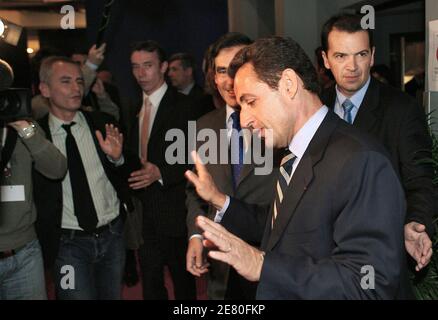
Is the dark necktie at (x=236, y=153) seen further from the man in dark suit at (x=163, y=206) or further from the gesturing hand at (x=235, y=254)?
the gesturing hand at (x=235, y=254)

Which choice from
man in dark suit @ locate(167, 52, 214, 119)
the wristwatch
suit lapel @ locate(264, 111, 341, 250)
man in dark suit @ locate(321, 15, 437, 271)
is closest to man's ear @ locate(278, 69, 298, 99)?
suit lapel @ locate(264, 111, 341, 250)

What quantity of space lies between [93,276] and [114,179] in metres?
0.53

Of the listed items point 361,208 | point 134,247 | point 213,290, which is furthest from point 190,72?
point 361,208

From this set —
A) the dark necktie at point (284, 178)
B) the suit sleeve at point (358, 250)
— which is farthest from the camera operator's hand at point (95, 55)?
the suit sleeve at point (358, 250)

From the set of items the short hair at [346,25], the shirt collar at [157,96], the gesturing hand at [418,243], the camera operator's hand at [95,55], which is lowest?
the gesturing hand at [418,243]

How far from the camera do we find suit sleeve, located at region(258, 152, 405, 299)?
4.19 ft

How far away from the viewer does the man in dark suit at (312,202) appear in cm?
128

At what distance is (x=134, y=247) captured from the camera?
9.94 feet

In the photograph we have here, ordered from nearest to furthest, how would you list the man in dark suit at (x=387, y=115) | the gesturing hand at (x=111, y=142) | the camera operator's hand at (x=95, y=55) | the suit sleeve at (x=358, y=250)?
1. the suit sleeve at (x=358, y=250)
2. the man in dark suit at (x=387, y=115)
3. the gesturing hand at (x=111, y=142)
4. the camera operator's hand at (x=95, y=55)

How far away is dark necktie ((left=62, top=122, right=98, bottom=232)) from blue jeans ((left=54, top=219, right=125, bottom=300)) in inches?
3.3

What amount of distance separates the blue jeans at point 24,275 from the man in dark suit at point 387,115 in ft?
5.15

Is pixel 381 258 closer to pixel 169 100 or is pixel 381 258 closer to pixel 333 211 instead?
pixel 333 211

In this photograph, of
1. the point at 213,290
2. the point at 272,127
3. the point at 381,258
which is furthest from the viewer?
the point at 213,290

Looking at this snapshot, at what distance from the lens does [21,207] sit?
99.3 inches
